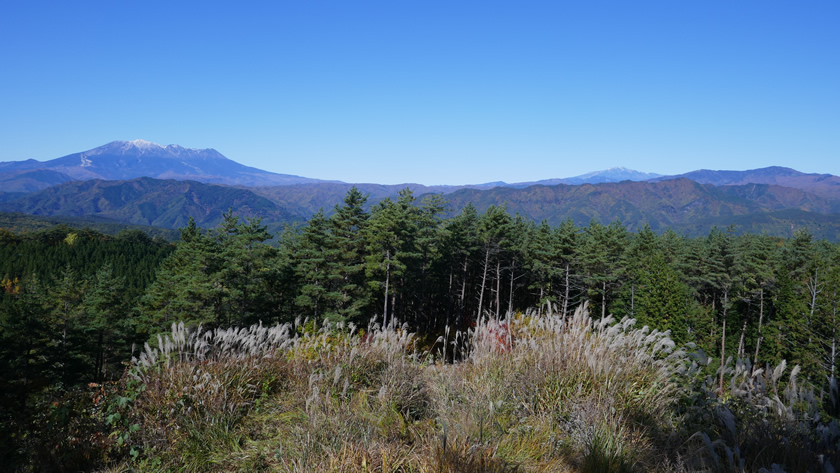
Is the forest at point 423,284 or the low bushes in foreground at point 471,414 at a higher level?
the low bushes in foreground at point 471,414

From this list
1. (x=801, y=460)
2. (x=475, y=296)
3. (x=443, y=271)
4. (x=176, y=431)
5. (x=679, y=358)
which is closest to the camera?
(x=801, y=460)

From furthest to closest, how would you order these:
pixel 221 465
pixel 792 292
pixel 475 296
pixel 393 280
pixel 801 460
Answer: pixel 475 296, pixel 792 292, pixel 393 280, pixel 221 465, pixel 801 460

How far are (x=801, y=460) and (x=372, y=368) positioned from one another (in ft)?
12.5

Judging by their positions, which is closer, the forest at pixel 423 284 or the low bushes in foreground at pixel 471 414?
the low bushes in foreground at pixel 471 414

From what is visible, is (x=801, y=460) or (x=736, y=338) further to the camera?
(x=736, y=338)

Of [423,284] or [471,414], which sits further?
[423,284]

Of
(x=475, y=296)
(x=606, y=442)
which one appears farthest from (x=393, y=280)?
(x=606, y=442)

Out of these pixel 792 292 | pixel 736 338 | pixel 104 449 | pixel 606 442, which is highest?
pixel 606 442

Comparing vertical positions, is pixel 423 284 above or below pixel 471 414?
→ below

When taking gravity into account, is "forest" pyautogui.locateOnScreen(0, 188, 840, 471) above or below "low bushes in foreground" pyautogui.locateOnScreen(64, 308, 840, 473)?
below

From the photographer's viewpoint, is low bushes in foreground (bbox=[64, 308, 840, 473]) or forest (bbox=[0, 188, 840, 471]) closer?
low bushes in foreground (bbox=[64, 308, 840, 473])

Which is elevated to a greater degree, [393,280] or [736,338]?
[393,280]

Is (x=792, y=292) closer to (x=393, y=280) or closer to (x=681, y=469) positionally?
(x=393, y=280)

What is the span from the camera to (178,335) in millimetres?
4535
